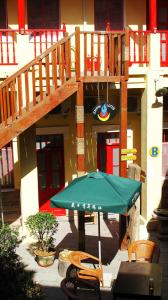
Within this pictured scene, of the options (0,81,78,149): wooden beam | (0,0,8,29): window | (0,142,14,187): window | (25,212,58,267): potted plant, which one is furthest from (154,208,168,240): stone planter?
(0,0,8,29): window

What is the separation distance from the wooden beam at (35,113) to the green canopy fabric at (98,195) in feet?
6.23

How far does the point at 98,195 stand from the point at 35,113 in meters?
2.64

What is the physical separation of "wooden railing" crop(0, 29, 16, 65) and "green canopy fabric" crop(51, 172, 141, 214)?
4029 mm

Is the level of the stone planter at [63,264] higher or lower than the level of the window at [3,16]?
lower

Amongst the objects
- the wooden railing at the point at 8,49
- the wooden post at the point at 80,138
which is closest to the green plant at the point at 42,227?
the wooden post at the point at 80,138

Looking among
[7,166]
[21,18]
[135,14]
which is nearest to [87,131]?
[7,166]

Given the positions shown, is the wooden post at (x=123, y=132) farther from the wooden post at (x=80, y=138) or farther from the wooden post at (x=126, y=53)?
the wooden post at (x=80, y=138)

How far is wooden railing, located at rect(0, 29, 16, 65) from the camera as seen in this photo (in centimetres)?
974

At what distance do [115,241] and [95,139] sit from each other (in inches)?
139

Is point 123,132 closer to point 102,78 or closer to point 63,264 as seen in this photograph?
point 102,78

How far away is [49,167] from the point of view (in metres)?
12.7

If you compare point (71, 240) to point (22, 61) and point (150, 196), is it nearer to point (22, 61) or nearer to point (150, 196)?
point (150, 196)

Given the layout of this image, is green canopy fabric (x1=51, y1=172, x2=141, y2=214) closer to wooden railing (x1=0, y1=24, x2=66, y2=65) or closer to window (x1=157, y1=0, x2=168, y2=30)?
wooden railing (x1=0, y1=24, x2=66, y2=65)

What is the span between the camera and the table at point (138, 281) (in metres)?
6.41
